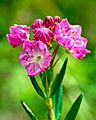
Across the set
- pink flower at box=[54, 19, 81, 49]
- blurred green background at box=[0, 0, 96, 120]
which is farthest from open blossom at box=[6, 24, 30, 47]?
blurred green background at box=[0, 0, 96, 120]

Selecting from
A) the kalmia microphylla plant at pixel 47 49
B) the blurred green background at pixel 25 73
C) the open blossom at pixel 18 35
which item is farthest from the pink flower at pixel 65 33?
the blurred green background at pixel 25 73

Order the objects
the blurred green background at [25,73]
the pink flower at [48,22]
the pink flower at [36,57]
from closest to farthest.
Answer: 1. the pink flower at [36,57]
2. the pink flower at [48,22]
3. the blurred green background at [25,73]

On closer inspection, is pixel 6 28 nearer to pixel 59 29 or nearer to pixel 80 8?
pixel 80 8

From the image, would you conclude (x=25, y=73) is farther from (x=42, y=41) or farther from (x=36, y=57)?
(x=42, y=41)

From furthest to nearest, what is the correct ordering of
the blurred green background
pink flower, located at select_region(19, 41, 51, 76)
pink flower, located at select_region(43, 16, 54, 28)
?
1. the blurred green background
2. pink flower, located at select_region(43, 16, 54, 28)
3. pink flower, located at select_region(19, 41, 51, 76)

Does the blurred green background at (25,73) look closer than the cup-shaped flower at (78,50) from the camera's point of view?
No

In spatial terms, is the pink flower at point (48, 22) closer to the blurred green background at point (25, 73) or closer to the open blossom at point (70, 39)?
the open blossom at point (70, 39)

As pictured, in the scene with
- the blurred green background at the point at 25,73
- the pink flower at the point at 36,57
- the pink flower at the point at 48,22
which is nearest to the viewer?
the pink flower at the point at 36,57

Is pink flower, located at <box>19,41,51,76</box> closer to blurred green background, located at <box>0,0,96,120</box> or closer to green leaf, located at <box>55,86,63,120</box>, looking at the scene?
green leaf, located at <box>55,86,63,120</box>
